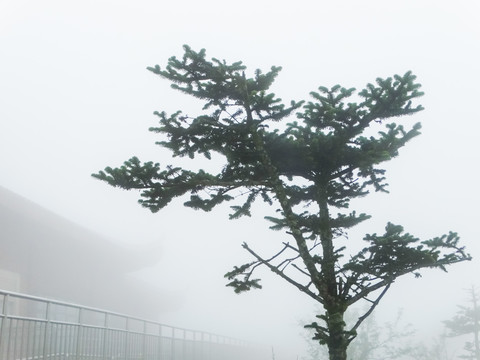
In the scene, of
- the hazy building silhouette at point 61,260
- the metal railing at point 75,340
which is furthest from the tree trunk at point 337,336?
the hazy building silhouette at point 61,260

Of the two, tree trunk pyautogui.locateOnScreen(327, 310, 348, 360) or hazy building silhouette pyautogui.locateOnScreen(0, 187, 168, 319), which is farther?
hazy building silhouette pyautogui.locateOnScreen(0, 187, 168, 319)

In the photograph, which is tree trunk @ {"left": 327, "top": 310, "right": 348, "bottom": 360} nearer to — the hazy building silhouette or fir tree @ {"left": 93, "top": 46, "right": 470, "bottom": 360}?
fir tree @ {"left": 93, "top": 46, "right": 470, "bottom": 360}

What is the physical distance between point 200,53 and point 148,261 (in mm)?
19873

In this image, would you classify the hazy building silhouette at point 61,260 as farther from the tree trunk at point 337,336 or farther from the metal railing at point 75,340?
the tree trunk at point 337,336

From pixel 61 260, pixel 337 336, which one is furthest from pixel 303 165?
pixel 61 260

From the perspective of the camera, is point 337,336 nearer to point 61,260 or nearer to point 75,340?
point 75,340

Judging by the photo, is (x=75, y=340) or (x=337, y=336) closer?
(x=337, y=336)

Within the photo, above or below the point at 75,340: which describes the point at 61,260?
above

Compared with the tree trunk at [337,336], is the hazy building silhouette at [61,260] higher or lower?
higher

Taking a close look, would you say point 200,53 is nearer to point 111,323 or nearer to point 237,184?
point 237,184

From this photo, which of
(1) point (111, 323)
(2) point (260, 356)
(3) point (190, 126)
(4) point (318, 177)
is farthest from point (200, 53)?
(2) point (260, 356)

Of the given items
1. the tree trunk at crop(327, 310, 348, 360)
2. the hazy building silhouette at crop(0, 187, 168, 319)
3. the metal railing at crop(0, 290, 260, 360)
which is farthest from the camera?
the hazy building silhouette at crop(0, 187, 168, 319)

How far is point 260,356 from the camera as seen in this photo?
28.7 m

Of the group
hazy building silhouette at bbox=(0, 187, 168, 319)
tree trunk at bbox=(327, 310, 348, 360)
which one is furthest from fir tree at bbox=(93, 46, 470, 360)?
hazy building silhouette at bbox=(0, 187, 168, 319)
